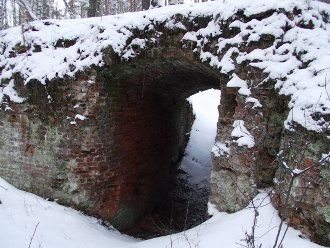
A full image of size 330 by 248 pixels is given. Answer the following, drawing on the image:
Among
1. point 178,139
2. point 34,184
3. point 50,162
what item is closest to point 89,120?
point 50,162

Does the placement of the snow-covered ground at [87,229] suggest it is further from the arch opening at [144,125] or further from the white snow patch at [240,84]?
the white snow patch at [240,84]

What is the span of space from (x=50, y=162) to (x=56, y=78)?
1309 mm

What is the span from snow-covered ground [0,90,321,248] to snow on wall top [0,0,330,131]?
1.06m

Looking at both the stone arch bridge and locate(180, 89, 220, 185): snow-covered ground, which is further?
locate(180, 89, 220, 185): snow-covered ground

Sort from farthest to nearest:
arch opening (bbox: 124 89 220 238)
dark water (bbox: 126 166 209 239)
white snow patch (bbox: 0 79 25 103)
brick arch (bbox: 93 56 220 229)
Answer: arch opening (bbox: 124 89 220 238) < dark water (bbox: 126 166 209 239) < white snow patch (bbox: 0 79 25 103) < brick arch (bbox: 93 56 220 229)

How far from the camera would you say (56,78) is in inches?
186

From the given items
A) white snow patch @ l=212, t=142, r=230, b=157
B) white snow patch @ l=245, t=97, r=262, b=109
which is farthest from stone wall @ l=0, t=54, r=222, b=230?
white snow patch @ l=212, t=142, r=230, b=157

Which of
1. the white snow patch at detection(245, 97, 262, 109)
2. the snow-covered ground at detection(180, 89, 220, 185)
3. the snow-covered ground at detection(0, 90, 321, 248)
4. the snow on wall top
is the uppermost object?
the snow on wall top

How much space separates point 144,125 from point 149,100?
502 millimetres

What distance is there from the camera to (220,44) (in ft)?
12.7

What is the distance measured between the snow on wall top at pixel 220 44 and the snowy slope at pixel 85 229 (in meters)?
1.07

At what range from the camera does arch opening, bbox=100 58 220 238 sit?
4.88 meters

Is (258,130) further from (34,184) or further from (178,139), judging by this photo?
(178,139)

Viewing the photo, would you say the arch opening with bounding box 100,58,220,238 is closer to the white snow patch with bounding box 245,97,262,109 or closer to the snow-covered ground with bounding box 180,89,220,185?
the white snow patch with bounding box 245,97,262,109
